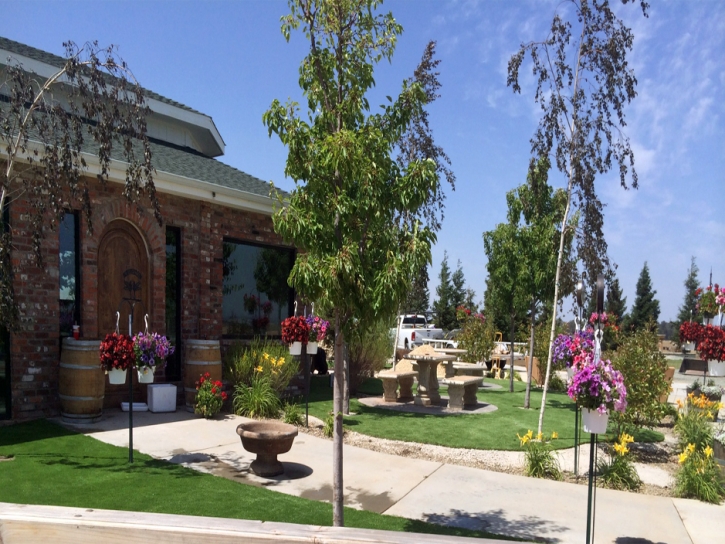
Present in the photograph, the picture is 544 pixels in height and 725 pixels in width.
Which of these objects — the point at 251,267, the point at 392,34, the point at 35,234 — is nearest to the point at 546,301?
the point at 251,267

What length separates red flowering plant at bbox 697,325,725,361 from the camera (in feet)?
35.3

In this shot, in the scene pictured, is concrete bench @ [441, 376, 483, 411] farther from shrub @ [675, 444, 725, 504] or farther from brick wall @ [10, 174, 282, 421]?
shrub @ [675, 444, 725, 504]

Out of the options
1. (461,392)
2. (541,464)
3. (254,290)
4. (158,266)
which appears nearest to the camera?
(541,464)

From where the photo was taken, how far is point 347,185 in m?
4.42

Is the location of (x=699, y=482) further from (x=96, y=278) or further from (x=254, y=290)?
(x=96, y=278)

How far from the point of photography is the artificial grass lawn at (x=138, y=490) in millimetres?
4918

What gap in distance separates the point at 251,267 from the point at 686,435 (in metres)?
7.94

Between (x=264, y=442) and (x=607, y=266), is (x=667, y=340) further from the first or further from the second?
(x=264, y=442)

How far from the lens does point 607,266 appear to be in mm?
8883

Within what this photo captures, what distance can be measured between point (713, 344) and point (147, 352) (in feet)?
33.1

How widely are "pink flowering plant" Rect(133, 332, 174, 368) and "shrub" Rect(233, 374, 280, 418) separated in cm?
284

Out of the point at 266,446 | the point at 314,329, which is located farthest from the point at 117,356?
the point at 314,329

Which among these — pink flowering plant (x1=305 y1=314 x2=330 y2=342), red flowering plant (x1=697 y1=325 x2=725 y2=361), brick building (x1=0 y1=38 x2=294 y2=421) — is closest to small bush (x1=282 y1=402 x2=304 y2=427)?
pink flowering plant (x1=305 y1=314 x2=330 y2=342)

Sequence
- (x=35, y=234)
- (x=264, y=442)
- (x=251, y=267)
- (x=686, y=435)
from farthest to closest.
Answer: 1. (x=251, y=267)
2. (x=686, y=435)
3. (x=264, y=442)
4. (x=35, y=234)
